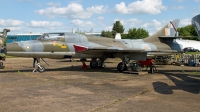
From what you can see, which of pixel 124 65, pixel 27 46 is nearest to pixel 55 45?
pixel 27 46

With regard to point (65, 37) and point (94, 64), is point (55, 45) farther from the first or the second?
point (94, 64)

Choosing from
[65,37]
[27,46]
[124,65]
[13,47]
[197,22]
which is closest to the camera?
[197,22]

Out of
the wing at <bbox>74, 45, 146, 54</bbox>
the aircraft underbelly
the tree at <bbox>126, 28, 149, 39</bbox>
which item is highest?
the tree at <bbox>126, 28, 149, 39</bbox>

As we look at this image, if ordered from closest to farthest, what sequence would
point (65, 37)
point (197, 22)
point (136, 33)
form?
point (197, 22), point (65, 37), point (136, 33)

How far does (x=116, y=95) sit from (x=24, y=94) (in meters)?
3.00

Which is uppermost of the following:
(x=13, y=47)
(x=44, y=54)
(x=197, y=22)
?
(x=197, y=22)

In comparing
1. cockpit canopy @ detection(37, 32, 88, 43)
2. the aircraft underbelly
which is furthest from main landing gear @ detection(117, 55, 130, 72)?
the aircraft underbelly

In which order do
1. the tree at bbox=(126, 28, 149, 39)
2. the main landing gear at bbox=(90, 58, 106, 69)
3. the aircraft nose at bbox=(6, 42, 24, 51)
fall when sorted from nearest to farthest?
the aircraft nose at bbox=(6, 42, 24, 51)
the main landing gear at bbox=(90, 58, 106, 69)
the tree at bbox=(126, 28, 149, 39)

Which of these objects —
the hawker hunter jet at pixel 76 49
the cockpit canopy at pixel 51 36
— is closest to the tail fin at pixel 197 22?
the hawker hunter jet at pixel 76 49

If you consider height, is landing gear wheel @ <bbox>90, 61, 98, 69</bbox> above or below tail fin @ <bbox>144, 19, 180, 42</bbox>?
below

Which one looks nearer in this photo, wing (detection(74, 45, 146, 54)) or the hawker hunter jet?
the hawker hunter jet

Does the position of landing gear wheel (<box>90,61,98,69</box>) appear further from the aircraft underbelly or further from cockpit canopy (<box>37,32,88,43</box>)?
the aircraft underbelly

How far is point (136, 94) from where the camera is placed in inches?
298

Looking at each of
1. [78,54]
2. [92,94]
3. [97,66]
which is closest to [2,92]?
[92,94]
